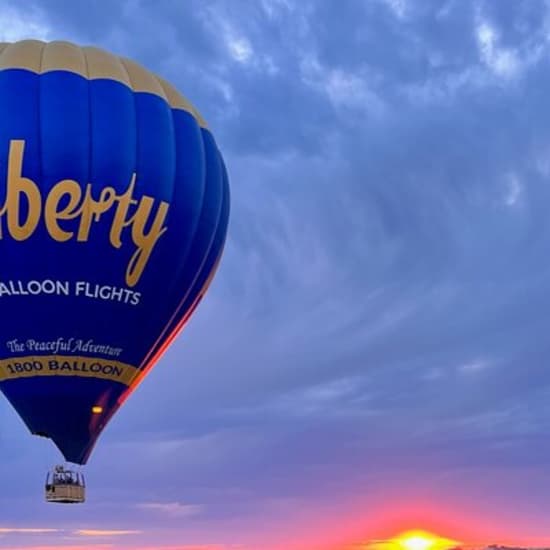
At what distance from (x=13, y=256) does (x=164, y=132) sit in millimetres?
5905

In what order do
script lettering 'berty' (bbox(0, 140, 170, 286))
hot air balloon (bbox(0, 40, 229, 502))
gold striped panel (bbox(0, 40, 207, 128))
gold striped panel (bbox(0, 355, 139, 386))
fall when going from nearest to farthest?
script lettering 'berty' (bbox(0, 140, 170, 286)), hot air balloon (bbox(0, 40, 229, 502)), gold striped panel (bbox(0, 355, 139, 386)), gold striped panel (bbox(0, 40, 207, 128))

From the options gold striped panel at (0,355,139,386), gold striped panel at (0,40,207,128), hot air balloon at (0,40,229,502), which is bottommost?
gold striped panel at (0,355,139,386)

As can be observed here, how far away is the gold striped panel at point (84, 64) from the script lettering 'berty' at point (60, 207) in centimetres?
312

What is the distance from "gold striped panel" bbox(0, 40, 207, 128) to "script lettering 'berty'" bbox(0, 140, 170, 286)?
3120 mm

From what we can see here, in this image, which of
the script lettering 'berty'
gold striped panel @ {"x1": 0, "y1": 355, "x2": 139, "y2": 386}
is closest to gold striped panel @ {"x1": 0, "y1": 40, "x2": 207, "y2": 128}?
the script lettering 'berty'

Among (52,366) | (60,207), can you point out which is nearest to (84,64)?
(60,207)

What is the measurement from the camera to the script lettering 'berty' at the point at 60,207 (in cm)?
3225

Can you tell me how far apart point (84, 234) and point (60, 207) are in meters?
1.04

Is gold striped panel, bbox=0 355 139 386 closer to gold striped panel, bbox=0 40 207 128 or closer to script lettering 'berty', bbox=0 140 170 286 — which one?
script lettering 'berty', bbox=0 140 170 286

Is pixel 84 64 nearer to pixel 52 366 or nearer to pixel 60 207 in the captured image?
pixel 60 207

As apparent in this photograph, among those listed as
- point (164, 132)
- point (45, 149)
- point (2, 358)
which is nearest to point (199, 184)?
point (164, 132)

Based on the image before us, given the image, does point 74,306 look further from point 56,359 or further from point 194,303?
point 194,303

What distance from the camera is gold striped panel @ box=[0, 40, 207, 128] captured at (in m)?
34.2

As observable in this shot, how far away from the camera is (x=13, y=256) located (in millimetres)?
32469
